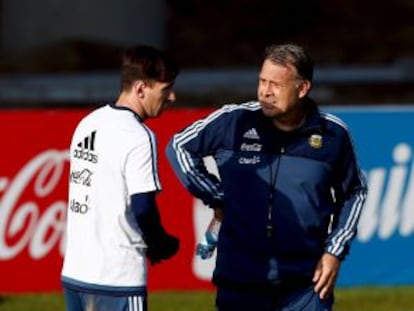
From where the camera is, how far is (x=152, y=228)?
677 centimetres

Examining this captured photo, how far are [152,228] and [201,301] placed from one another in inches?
214

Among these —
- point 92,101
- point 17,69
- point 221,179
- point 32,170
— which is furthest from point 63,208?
point 17,69

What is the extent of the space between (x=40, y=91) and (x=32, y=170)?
10941 mm

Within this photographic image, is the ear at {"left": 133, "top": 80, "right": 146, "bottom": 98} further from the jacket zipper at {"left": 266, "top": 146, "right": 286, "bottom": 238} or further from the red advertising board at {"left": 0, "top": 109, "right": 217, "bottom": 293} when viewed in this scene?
the red advertising board at {"left": 0, "top": 109, "right": 217, "bottom": 293}

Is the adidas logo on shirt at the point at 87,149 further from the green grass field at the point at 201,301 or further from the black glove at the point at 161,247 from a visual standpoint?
the green grass field at the point at 201,301

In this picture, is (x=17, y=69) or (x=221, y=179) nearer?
(x=221, y=179)

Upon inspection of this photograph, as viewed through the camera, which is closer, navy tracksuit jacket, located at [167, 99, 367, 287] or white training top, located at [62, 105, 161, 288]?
white training top, located at [62, 105, 161, 288]

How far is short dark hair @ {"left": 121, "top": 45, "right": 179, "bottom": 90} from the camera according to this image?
6.81m

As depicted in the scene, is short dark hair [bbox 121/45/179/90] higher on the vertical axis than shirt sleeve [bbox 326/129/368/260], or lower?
higher

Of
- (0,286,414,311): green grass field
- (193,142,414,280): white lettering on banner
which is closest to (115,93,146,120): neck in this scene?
(0,286,414,311): green grass field

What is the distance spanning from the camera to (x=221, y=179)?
7.28 meters

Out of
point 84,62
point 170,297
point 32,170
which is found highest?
point 84,62

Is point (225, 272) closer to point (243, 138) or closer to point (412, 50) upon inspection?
point (243, 138)

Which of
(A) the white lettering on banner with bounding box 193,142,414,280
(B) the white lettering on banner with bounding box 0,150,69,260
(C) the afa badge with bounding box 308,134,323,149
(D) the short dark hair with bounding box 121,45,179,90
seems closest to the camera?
(D) the short dark hair with bounding box 121,45,179,90
